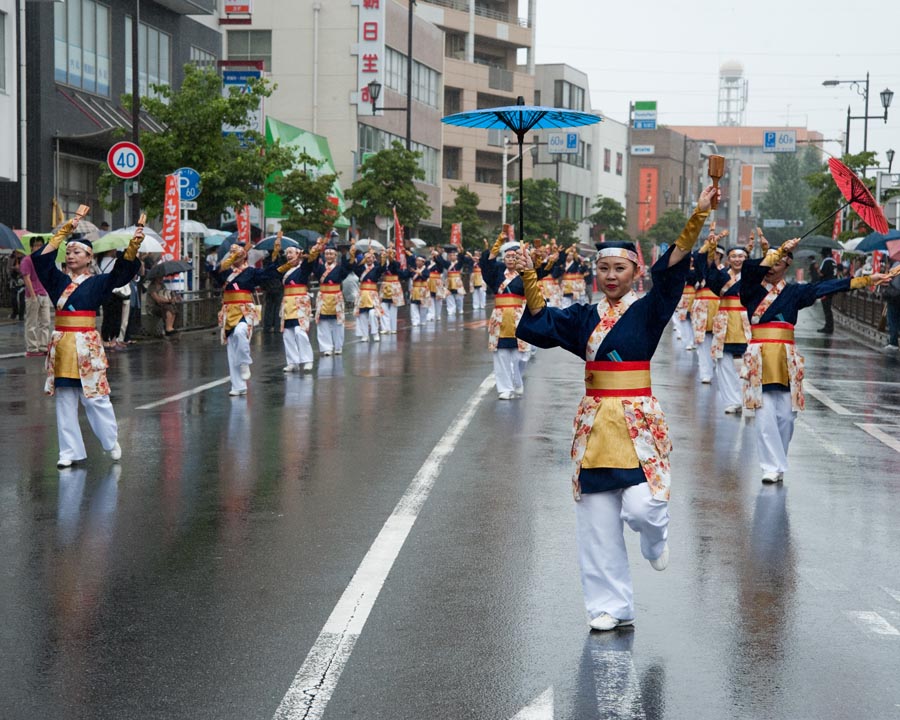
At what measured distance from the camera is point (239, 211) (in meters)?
31.1

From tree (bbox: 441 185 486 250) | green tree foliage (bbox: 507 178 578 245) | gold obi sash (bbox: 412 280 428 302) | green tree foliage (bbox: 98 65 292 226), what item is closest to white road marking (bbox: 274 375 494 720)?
green tree foliage (bbox: 98 65 292 226)

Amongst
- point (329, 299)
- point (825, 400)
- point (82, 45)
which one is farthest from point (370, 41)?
point (825, 400)

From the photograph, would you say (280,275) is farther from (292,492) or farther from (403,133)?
(403,133)

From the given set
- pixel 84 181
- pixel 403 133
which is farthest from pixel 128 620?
pixel 403 133

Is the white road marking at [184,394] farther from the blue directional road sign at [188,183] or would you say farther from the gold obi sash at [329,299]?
the blue directional road sign at [188,183]

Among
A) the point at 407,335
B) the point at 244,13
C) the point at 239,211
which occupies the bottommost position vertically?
the point at 407,335

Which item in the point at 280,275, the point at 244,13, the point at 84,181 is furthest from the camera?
the point at 244,13

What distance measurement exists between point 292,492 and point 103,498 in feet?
4.25

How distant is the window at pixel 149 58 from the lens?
37.4 m

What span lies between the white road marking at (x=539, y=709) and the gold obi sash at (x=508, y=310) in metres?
11.0

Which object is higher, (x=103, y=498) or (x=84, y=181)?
(x=84, y=181)

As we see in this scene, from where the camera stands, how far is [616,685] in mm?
5125

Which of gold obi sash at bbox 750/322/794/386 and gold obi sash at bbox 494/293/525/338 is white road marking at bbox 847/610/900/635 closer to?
gold obi sash at bbox 750/322/794/386

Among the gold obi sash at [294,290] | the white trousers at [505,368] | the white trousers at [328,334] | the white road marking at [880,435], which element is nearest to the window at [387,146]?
the white trousers at [328,334]
